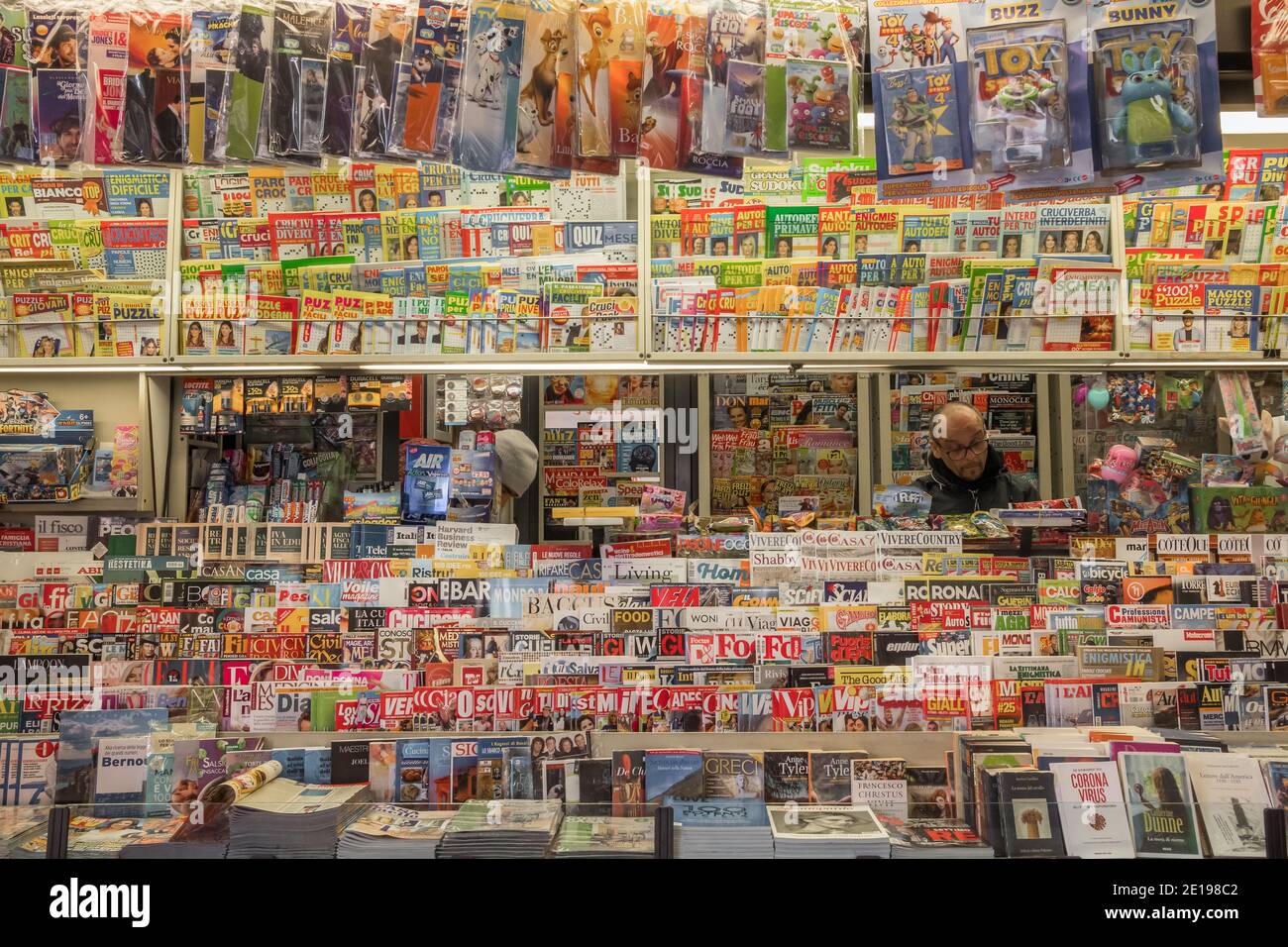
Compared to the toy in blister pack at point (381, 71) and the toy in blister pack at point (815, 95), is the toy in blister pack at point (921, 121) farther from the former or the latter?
the toy in blister pack at point (381, 71)

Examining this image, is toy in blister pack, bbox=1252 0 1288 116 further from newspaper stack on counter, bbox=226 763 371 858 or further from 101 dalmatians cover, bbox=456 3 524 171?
newspaper stack on counter, bbox=226 763 371 858

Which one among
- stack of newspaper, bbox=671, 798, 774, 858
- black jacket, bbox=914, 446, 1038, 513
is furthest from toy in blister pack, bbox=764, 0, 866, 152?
black jacket, bbox=914, 446, 1038, 513

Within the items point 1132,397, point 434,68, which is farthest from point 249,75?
point 1132,397

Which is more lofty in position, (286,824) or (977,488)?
(977,488)

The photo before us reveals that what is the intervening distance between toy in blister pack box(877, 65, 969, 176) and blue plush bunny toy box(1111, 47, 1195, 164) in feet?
1.07

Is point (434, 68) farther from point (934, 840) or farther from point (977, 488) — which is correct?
point (977, 488)

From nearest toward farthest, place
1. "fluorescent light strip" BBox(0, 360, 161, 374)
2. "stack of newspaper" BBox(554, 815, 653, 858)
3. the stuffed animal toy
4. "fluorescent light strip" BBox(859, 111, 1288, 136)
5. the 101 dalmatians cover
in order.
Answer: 1. "stack of newspaper" BBox(554, 815, 653, 858)
2. the 101 dalmatians cover
3. "fluorescent light strip" BBox(859, 111, 1288, 136)
4. "fluorescent light strip" BBox(0, 360, 161, 374)
5. the stuffed animal toy

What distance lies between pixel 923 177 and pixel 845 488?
190 centimetres

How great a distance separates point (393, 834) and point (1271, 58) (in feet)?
8.12

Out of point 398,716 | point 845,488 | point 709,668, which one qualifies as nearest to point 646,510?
point 845,488

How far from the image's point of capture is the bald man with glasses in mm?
3773

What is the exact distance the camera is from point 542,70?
2.33m
